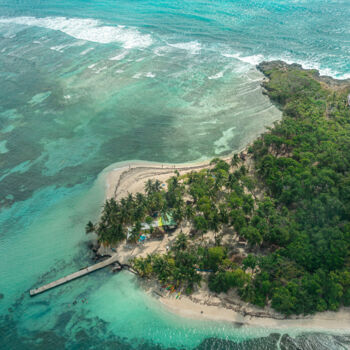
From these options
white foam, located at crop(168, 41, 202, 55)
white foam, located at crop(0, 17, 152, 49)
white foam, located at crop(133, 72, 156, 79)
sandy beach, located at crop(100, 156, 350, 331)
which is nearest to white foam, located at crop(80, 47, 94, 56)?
white foam, located at crop(0, 17, 152, 49)

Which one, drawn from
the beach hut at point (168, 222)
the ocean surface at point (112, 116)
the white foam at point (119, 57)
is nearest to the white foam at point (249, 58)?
the ocean surface at point (112, 116)

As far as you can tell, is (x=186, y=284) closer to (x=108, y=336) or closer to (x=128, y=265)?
(x=128, y=265)

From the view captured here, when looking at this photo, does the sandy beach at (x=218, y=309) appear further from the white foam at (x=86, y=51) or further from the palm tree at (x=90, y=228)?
the white foam at (x=86, y=51)

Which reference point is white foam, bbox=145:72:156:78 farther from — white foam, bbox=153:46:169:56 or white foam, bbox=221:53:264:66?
white foam, bbox=221:53:264:66

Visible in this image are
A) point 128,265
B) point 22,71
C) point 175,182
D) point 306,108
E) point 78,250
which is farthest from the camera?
point 22,71

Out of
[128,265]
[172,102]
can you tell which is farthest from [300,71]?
[128,265]

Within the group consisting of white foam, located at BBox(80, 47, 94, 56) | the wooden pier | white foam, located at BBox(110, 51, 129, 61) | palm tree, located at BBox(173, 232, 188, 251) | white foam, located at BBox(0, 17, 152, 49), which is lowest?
the wooden pier

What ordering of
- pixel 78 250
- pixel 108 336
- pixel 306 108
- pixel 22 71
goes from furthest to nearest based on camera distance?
1. pixel 22 71
2. pixel 306 108
3. pixel 78 250
4. pixel 108 336
